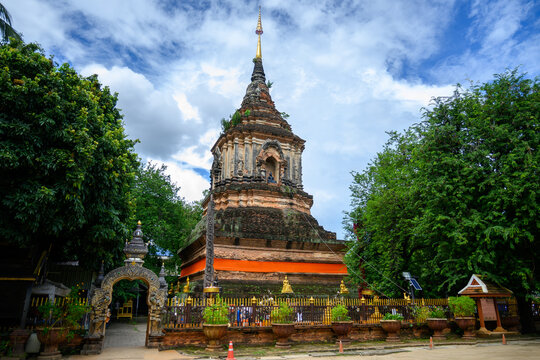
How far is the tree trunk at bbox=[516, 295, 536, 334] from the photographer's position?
16.1 meters

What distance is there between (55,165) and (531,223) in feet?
54.2

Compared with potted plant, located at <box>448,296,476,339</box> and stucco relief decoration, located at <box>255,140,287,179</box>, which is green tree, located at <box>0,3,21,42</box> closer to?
stucco relief decoration, located at <box>255,140,287,179</box>

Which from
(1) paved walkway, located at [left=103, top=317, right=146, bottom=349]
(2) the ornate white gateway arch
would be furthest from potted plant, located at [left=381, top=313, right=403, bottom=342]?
(1) paved walkway, located at [left=103, top=317, right=146, bottom=349]

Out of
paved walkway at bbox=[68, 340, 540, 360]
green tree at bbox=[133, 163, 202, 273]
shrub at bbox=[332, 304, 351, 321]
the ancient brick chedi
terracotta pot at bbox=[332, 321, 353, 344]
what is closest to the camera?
paved walkway at bbox=[68, 340, 540, 360]

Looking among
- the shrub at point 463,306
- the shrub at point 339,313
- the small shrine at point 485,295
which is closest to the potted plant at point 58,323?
the shrub at point 339,313

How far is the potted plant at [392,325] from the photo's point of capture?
45.0 ft

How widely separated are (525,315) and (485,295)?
3.90m

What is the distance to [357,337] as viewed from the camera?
13.7 meters

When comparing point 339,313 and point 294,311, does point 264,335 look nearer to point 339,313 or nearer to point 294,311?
point 294,311

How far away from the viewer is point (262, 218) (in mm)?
20734

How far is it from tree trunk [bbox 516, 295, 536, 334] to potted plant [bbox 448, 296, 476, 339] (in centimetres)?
307

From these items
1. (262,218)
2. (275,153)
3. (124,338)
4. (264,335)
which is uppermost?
(275,153)

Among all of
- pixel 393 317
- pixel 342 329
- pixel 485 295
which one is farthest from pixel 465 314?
pixel 342 329

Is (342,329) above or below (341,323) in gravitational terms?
below
